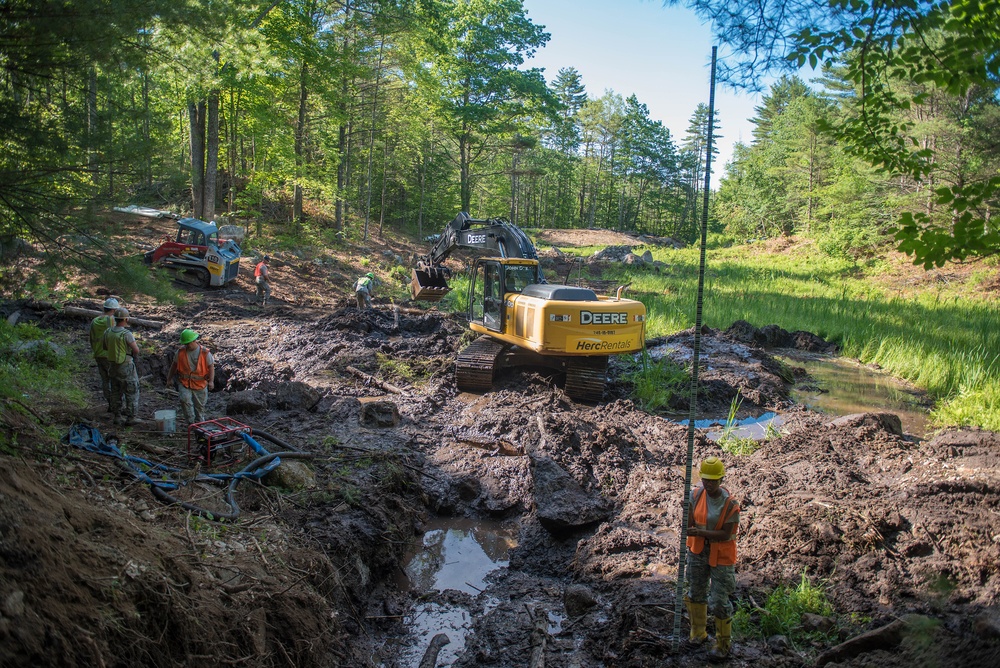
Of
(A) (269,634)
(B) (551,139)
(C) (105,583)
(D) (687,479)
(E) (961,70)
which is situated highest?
(B) (551,139)

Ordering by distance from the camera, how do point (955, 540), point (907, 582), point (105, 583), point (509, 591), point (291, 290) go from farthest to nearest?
1. point (291, 290)
2. point (509, 591)
3. point (955, 540)
4. point (907, 582)
5. point (105, 583)

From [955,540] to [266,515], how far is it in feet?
19.2

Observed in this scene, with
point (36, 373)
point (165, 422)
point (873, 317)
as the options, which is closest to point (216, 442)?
point (165, 422)

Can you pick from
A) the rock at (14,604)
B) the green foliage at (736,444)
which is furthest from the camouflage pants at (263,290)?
the rock at (14,604)

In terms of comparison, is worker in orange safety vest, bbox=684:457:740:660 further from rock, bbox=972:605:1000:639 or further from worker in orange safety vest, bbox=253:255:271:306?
worker in orange safety vest, bbox=253:255:271:306

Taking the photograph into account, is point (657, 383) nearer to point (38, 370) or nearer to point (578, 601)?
point (578, 601)

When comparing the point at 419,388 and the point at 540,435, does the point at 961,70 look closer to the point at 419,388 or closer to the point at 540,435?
the point at 540,435

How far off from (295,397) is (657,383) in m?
6.23

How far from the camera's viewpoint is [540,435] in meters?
8.57

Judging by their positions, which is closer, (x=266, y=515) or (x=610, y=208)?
(x=266, y=515)

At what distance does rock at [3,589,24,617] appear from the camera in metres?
2.84

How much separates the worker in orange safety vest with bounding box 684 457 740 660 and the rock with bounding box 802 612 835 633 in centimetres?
69

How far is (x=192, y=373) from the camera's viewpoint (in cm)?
740

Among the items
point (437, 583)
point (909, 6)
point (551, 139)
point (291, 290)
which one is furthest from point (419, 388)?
point (551, 139)
